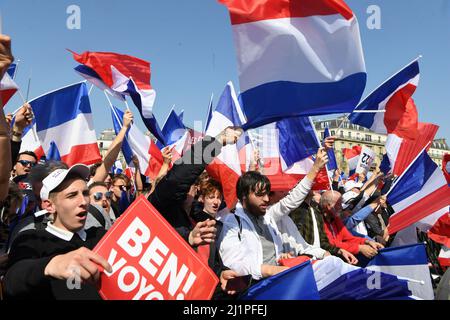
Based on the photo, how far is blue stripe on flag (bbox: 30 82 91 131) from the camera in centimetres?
649

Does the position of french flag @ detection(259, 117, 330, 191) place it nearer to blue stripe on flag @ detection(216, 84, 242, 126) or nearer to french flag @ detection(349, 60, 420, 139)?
blue stripe on flag @ detection(216, 84, 242, 126)

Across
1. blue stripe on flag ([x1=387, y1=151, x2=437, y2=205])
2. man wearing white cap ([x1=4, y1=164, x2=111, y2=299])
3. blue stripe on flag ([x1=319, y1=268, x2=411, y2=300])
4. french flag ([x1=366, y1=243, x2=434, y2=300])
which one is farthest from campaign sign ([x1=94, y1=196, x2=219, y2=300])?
blue stripe on flag ([x1=387, y1=151, x2=437, y2=205])

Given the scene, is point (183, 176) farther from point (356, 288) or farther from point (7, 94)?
point (7, 94)

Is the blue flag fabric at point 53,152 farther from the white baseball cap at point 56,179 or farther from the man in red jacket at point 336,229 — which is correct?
the white baseball cap at point 56,179

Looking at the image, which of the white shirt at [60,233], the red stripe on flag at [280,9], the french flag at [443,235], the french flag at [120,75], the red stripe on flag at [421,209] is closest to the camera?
the white shirt at [60,233]

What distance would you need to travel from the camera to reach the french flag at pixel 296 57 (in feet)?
13.4

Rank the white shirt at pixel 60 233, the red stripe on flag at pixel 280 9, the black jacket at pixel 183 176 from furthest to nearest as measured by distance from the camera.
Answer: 1. the red stripe on flag at pixel 280 9
2. the black jacket at pixel 183 176
3. the white shirt at pixel 60 233

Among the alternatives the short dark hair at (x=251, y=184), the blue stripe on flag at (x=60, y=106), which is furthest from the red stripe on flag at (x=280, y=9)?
the blue stripe on flag at (x=60, y=106)

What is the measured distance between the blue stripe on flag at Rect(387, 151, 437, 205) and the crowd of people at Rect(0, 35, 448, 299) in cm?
91

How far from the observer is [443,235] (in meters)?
5.61

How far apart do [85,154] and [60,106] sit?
0.83m

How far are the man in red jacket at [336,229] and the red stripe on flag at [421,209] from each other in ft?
2.11

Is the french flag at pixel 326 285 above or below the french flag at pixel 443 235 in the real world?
above

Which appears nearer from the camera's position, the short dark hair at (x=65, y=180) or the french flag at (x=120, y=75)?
the short dark hair at (x=65, y=180)
